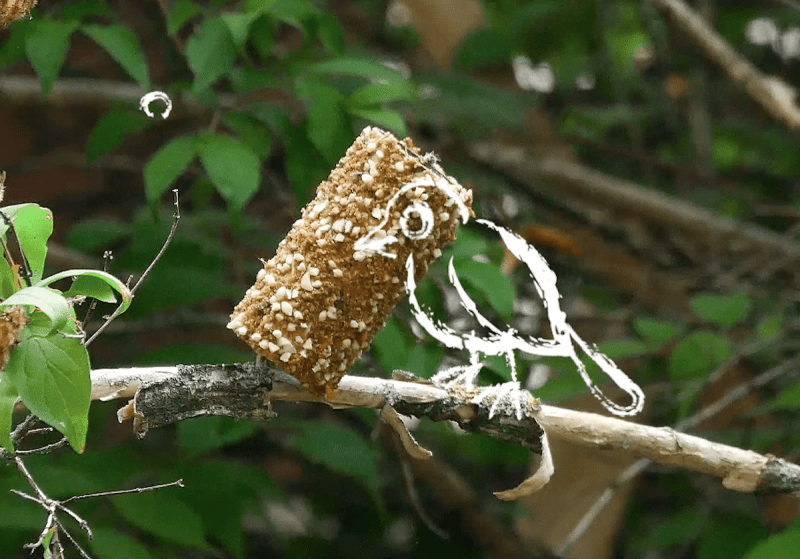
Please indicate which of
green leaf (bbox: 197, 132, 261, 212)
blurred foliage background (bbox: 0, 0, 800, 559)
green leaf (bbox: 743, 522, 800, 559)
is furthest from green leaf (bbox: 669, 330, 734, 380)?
green leaf (bbox: 197, 132, 261, 212)

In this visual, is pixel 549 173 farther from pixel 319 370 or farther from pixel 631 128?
pixel 319 370

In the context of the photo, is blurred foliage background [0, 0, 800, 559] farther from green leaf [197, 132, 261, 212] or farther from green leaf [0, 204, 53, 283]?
green leaf [0, 204, 53, 283]

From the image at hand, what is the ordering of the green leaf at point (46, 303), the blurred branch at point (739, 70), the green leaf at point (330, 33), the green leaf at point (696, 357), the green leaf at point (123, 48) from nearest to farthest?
1. the green leaf at point (46, 303)
2. the green leaf at point (123, 48)
3. the green leaf at point (330, 33)
4. the green leaf at point (696, 357)
5. the blurred branch at point (739, 70)

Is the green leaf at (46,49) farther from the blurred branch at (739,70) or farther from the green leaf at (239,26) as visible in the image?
the blurred branch at (739,70)

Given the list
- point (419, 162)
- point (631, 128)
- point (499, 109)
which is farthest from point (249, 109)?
point (631, 128)

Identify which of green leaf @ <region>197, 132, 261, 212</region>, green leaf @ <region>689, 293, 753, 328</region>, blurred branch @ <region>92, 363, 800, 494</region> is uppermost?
green leaf @ <region>197, 132, 261, 212</region>

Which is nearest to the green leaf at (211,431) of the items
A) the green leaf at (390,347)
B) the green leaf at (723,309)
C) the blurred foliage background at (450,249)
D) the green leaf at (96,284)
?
the blurred foliage background at (450,249)

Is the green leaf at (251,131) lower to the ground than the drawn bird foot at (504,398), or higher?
higher
